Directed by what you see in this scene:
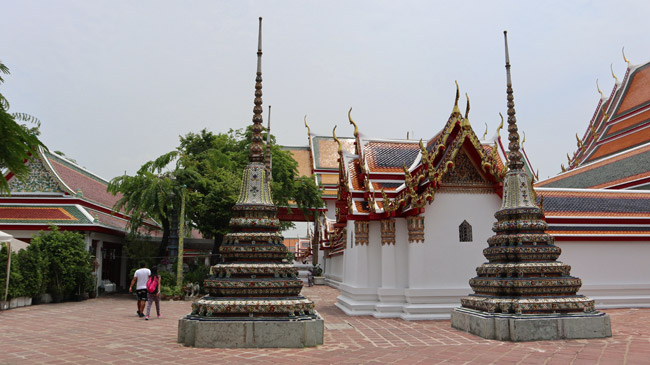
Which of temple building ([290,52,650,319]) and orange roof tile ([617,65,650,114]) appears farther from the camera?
orange roof tile ([617,65,650,114])

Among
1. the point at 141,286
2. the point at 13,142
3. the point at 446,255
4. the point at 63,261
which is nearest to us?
the point at 13,142

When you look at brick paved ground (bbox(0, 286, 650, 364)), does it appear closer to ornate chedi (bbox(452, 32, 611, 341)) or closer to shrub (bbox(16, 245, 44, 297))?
ornate chedi (bbox(452, 32, 611, 341))

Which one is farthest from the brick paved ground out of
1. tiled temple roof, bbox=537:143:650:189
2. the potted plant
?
the potted plant

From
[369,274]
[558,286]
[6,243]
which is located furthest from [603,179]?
[6,243]

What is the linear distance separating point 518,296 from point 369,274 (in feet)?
16.7

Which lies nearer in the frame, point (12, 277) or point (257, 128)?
point (257, 128)

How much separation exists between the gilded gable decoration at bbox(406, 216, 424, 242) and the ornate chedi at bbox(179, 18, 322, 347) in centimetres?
498

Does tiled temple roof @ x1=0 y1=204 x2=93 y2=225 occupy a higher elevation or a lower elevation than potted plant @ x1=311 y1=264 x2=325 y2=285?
higher

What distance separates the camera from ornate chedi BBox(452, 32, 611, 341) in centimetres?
775

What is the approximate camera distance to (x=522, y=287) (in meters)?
8.00

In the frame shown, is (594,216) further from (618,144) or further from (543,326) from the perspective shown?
(618,144)

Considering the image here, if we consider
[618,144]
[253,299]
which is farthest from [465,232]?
[618,144]

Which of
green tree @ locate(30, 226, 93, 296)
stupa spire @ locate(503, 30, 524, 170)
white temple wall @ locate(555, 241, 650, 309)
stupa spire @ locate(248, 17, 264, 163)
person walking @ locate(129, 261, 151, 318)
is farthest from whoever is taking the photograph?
green tree @ locate(30, 226, 93, 296)

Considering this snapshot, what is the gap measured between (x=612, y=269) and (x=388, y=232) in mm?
6935
